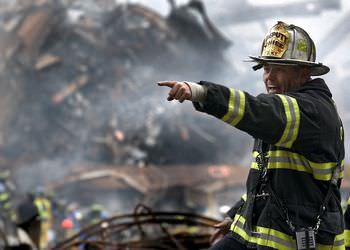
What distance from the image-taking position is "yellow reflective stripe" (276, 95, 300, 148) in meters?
1.77

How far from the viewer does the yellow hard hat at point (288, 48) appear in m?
2.05

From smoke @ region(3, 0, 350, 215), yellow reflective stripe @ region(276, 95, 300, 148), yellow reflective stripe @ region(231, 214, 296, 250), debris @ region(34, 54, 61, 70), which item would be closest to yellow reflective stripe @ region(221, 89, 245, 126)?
yellow reflective stripe @ region(276, 95, 300, 148)

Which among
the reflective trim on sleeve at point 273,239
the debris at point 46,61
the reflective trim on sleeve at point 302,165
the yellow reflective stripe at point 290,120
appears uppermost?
the debris at point 46,61

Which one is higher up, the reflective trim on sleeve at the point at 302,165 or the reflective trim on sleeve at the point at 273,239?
the reflective trim on sleeve at the point at 302,165

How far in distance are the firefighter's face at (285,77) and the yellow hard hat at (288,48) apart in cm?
4

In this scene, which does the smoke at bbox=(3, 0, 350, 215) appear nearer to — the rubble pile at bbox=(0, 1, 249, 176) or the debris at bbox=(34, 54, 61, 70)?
the rubble pile at bbox=(0, 1, 249, 176)

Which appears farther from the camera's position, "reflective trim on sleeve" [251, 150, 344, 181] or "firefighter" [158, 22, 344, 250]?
"reflective trim on sleeve" [251, 150, 344, 181]

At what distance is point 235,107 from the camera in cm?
168

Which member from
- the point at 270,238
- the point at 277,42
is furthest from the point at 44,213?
the point at 277,42

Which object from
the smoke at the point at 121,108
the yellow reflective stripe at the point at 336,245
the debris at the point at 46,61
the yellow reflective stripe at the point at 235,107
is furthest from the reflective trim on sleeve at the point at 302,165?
the debris at the point at 46,61

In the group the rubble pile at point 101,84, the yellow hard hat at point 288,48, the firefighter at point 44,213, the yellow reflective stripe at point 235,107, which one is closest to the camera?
the yellow reflective stripe at point 235,107

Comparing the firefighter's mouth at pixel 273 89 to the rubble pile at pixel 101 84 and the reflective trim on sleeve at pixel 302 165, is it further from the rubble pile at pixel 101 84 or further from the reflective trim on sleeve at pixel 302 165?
the rubble pile at pixel 101 84

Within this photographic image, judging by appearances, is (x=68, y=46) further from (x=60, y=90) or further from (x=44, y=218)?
(x=44, y=218)

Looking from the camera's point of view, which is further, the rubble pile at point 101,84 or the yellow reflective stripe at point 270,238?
the rubble pile at point 101,84
